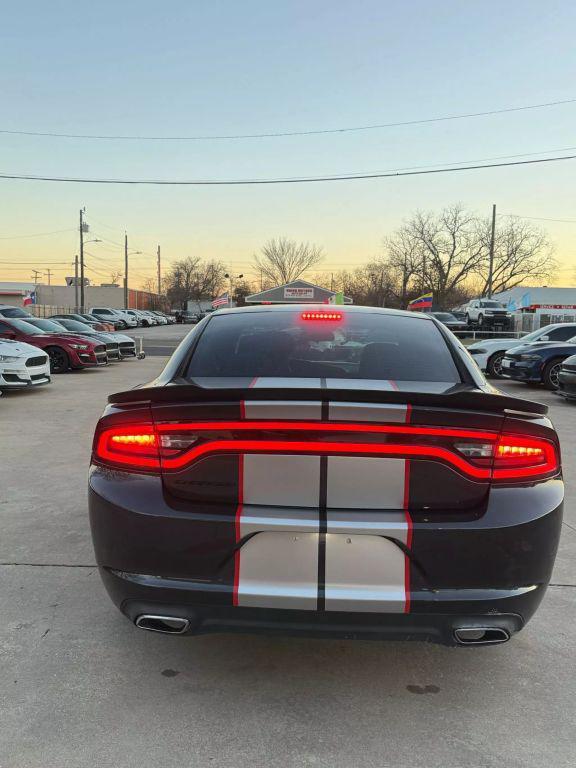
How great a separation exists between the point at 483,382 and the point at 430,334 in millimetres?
659

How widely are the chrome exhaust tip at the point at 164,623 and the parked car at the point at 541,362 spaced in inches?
482

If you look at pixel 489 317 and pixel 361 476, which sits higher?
pixel 489 317

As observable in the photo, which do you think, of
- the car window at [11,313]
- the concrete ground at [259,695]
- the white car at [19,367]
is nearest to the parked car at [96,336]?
the white car at [19,367]

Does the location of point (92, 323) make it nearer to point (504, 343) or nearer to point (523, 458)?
point (504, 343)

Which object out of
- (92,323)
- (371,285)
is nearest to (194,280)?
(371,285)

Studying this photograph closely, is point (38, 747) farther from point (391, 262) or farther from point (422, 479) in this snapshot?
point (391, 262)

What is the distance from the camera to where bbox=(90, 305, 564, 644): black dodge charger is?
6.84ft

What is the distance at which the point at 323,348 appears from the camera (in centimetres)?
332

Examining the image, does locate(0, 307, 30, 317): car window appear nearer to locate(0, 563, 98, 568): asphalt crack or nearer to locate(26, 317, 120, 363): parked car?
locate(26, 317, 120, 363): parked car

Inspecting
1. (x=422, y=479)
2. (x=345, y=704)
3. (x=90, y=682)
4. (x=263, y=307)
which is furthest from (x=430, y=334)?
(x=90, y=682)

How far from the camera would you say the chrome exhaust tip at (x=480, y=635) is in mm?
2139

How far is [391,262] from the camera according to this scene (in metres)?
77.4

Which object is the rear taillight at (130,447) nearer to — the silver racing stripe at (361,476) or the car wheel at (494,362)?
the silver racing stripe at (361,476)

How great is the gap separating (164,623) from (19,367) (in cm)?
951
